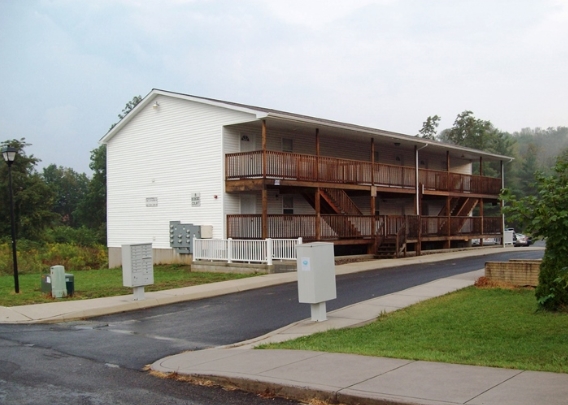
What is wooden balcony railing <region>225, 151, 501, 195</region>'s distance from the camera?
2570 centimetres

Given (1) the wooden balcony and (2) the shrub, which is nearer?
(1) the wooden balcony

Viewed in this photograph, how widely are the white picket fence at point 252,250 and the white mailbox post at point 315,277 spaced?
1093 centimetres

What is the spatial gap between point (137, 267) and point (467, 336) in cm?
919

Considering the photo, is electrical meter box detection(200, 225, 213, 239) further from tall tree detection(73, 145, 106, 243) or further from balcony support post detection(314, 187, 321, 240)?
tall tree detection(73, 145, 106, 243)

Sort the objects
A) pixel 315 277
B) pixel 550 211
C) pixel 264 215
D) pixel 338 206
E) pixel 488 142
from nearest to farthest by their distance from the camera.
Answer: pixel 550 211, pixel 315 277, pixel 264 215, pixel 338 206, pixel 488 142

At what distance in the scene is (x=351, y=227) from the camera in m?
28.5

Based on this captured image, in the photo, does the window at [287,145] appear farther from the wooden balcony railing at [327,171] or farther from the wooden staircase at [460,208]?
the wooden staircase at [460,208]

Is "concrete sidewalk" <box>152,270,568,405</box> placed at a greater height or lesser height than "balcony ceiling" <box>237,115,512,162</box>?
lesser

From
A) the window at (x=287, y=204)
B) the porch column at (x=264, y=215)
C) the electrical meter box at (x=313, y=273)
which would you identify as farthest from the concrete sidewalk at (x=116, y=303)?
the window at (x=287, y=204)

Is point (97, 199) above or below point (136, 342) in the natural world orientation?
above

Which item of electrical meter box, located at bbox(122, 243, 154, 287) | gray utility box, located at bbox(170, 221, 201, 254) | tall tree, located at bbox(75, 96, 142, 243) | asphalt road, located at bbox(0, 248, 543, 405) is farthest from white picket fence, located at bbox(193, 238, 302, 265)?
tall tree, located at bbox(75, 96, 142, 243)

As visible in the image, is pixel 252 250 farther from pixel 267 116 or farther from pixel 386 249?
pixel 386 249

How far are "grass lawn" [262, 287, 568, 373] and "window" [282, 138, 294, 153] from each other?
17.6 m

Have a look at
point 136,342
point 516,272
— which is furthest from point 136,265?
point 516,272
